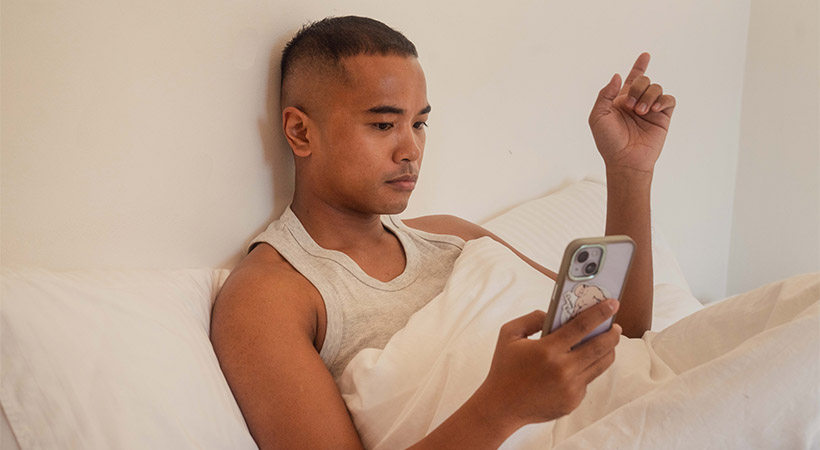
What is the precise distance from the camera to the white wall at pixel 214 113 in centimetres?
86

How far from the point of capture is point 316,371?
923 mm

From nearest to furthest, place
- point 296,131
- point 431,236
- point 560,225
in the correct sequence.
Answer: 1. point 296,131
2. point 431,236
3. point 560,225

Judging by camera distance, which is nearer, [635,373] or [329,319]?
[635,373]

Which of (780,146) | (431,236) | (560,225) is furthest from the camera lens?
(780,146)

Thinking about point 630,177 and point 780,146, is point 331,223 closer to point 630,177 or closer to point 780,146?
point 630,177

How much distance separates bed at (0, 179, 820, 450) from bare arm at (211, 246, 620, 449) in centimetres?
3

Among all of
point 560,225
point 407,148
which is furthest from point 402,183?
point 560,225

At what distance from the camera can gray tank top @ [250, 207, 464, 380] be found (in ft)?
3.43

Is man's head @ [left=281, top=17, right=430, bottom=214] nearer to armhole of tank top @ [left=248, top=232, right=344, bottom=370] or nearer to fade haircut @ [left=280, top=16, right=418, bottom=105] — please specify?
fade haircut @ [left=280, top=16, right=418, bottom=105]

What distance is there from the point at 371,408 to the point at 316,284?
200 mm

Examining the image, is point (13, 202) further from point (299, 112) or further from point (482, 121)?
point (482, 121)

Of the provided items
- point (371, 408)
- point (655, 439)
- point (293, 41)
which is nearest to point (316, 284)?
point (371, 408)

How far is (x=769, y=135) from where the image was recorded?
237cm

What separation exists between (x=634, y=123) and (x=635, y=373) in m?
0.50
